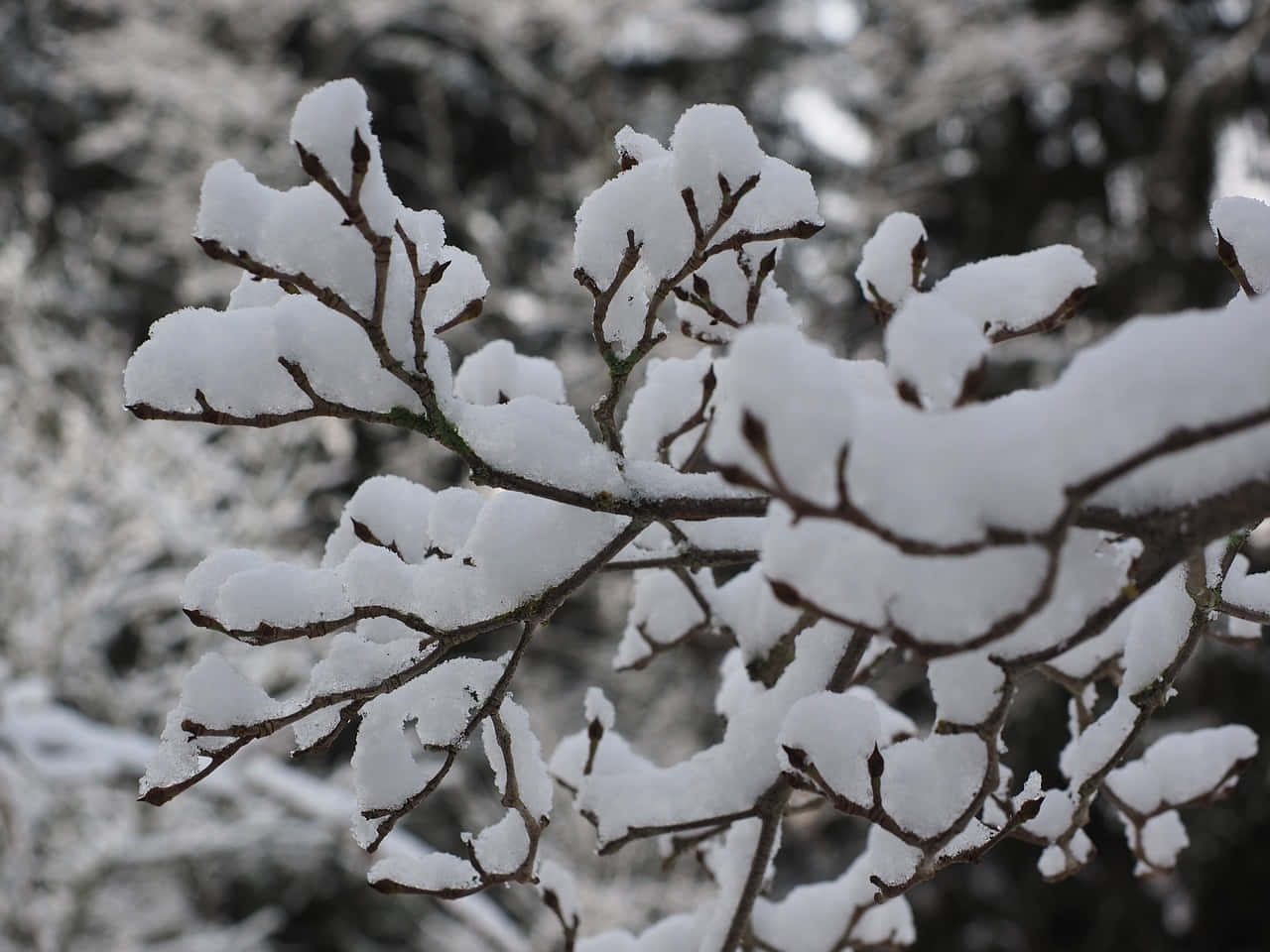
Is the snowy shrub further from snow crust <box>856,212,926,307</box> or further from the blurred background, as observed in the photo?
the blurred background

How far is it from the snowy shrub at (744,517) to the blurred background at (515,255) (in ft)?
11.6

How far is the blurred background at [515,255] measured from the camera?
4.72m

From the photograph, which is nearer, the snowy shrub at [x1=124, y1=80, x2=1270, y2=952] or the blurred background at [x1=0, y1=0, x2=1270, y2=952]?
the snowy shrub at [x1=124, y1=80, x2=1270, y2=952]

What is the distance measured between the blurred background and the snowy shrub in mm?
3549

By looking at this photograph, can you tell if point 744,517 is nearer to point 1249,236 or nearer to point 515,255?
point 1249,236

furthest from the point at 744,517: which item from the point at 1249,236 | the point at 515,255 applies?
the point at 515,255

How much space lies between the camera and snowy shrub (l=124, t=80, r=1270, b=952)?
19.3 inches

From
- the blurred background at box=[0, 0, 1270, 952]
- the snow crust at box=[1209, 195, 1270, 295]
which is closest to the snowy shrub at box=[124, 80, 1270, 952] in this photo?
the snow crust at box=[1209, 195, 1270, 295]

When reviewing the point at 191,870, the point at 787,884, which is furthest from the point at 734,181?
the point at 787,884

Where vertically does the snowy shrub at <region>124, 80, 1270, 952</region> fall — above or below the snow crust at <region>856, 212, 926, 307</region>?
below

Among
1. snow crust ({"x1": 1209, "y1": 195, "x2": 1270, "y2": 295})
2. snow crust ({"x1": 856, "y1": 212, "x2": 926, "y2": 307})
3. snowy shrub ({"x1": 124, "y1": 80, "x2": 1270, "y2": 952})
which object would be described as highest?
snow crust ({"x1": 856, "y1": 212, "x2": 926, "y2": 307})

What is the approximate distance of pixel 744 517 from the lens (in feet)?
2.74

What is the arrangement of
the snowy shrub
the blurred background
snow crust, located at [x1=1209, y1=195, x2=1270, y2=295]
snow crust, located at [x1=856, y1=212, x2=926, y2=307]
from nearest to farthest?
the snowy shrub
snow crust, located at [x1=1209, y1=195, x2=1270, y2=295]
snow crust, located at [x1=856, y1=212, x2=926, y2=307]
the blurred background

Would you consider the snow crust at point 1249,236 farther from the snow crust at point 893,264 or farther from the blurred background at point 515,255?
the blurred background at point 515,255
